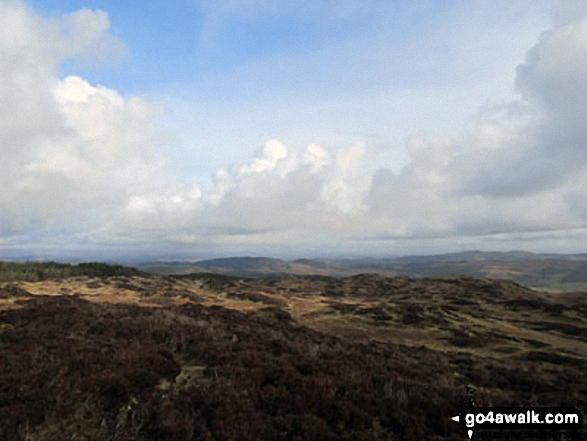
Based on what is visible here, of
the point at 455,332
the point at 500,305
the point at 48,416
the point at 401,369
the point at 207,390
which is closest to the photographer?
the point at 48,416

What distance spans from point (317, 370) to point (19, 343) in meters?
12.2

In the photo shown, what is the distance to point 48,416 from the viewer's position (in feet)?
25.1

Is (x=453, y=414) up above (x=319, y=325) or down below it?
above

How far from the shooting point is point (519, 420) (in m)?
9.59

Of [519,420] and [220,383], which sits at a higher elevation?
[220,383]

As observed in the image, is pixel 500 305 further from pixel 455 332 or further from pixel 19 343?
pixel 19 343

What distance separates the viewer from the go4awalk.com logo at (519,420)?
30.3 ft

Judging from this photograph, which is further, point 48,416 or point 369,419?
point 369,419

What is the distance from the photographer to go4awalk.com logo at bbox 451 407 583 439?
30.3 ft

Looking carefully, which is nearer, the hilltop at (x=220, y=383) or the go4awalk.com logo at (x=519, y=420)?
the hilltop at (x=220, y=383)

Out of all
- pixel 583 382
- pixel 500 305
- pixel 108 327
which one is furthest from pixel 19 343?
pixel 500 305

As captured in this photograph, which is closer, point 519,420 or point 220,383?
A: point 519,420

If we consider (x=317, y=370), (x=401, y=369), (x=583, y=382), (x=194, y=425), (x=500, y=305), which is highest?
(x=194, y=425)

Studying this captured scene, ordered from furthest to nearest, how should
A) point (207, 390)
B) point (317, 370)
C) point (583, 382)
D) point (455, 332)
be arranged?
point (455, 332) → point (583, 382) → point (317, 370) → point (207, 390)
